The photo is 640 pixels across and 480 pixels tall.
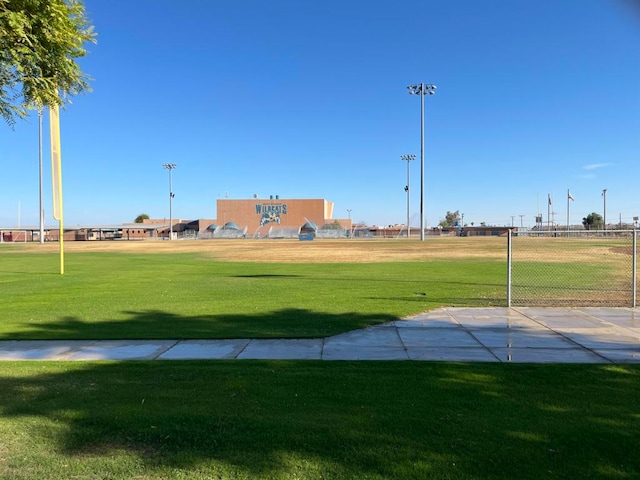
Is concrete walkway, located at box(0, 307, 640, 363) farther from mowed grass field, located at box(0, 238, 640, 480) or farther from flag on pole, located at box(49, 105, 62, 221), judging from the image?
flag on pole, located at box(49, 105, 62, 221)

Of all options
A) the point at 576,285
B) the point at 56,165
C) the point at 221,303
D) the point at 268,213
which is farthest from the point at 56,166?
the point at 268,213

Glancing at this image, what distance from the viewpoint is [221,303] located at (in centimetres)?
1188

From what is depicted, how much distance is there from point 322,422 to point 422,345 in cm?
346

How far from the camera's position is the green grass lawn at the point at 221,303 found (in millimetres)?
8680

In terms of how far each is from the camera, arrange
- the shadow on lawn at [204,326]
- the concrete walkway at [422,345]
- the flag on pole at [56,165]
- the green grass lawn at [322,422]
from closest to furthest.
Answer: the green grass lawn at [322,422]
the concrete walkway at [422,345]
the shadow on lawn at [204,326]
the flag on pole at [56,165]

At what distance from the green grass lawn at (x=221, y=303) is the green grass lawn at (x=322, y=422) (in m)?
2.64

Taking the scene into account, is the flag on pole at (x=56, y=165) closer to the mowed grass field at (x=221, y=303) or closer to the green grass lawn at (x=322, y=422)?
the mowed grass field at (x=221, y=303)

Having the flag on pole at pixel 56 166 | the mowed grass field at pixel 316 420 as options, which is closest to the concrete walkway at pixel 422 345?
the mowed grass field at pixel 316 420

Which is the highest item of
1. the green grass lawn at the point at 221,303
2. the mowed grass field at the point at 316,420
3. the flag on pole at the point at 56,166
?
the flag on pole at the point at 56,166

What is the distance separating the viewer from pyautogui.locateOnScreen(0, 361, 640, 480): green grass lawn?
3475 millimetres

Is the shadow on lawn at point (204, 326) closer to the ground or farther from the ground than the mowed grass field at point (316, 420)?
closer to the ground

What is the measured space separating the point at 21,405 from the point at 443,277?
15768 mm

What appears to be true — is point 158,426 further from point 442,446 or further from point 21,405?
point 442,446

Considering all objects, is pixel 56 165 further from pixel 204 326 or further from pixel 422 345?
pixel 422 345
